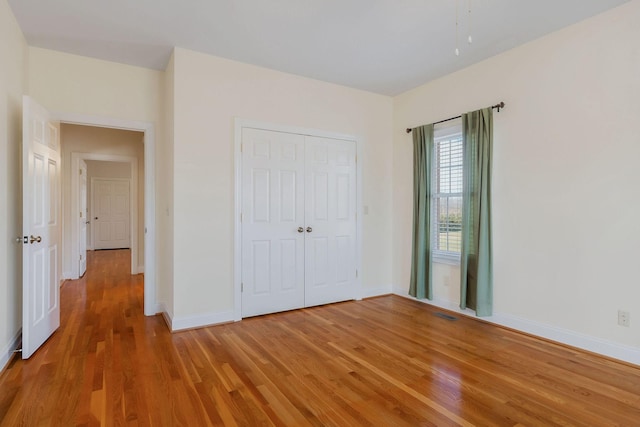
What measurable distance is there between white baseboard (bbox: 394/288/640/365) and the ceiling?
269 centimetres

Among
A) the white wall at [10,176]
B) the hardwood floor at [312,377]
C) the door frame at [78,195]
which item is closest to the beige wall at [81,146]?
the door frame at [78,195]

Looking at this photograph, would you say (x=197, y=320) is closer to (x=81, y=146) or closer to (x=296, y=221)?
(x=296, y=221)

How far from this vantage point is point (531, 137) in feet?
10.6

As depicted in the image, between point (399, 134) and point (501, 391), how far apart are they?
339cm

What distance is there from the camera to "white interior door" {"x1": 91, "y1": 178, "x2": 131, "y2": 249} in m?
9.83

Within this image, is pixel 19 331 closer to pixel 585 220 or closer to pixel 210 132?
pixel 210 132

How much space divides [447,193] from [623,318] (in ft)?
6.44

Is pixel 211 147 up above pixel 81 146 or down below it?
below

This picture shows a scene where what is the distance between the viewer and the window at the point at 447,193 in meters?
3.96

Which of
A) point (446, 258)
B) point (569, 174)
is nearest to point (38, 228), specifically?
point (446, 258)

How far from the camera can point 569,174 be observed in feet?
9.72

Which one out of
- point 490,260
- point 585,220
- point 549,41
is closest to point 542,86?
point 549,41

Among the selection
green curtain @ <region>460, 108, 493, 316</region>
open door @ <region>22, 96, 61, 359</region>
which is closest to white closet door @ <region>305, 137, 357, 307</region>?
green curtain @ <region>460, 108, 493, 316</region>

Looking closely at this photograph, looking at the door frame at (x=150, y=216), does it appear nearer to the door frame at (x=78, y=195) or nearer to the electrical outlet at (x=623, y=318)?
the door frame at (x=78, y=195)
